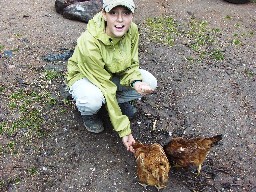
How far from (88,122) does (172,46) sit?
252 cm

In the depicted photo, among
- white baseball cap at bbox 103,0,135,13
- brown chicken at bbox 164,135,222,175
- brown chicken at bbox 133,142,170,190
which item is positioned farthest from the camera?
white baseball cap at bbox 103,0,135,13

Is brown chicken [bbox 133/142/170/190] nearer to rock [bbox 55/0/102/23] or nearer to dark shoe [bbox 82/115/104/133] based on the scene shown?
dark shoe [bbox 82/115/104/133]

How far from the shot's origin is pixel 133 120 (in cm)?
475

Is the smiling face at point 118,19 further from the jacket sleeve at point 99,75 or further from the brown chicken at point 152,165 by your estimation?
the brown chicken at point 152,165

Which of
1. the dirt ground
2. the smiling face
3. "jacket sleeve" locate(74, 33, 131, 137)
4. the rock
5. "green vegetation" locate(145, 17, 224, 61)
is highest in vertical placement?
the smiling face

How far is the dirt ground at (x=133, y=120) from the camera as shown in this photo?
4.04 m

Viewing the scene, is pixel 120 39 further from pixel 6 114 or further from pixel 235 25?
pixel 235 25

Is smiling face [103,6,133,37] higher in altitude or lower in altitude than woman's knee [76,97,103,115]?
higher

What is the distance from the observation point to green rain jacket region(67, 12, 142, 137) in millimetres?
3971

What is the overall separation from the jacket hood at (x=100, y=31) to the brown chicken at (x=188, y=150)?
4.02ft

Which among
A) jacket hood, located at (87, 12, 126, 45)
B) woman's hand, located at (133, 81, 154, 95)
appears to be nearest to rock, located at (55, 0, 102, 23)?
jacket hood, located at (87, 12, 126, 45)

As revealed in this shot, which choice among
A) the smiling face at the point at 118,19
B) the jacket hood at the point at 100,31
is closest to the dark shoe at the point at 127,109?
the jacket hood at the point at 100,31

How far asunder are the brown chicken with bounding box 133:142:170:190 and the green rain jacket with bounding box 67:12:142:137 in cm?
49

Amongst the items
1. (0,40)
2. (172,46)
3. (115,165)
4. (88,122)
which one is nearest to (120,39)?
(88,122)
